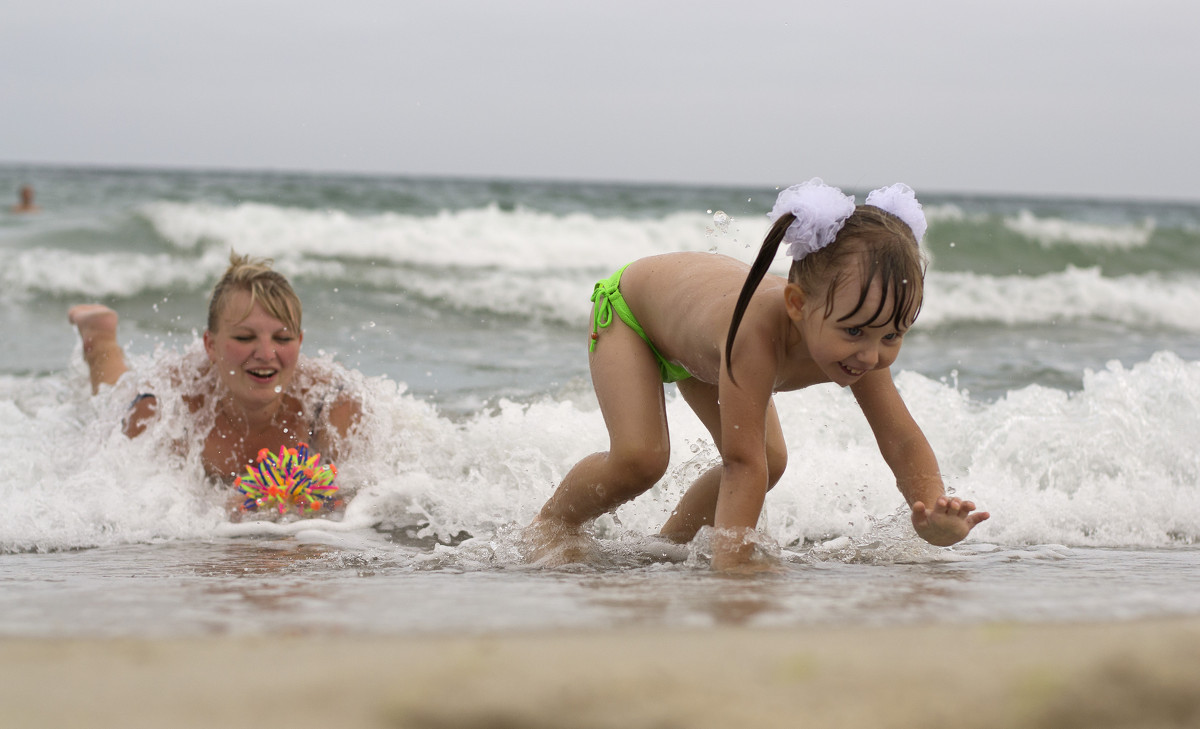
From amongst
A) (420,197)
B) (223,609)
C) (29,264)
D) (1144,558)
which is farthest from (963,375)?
(420,197)

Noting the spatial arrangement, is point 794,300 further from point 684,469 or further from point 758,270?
point 684,469

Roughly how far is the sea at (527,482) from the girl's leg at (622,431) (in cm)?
20

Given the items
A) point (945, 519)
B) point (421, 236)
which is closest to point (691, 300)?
point (945, 519)

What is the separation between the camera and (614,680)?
5.28ft

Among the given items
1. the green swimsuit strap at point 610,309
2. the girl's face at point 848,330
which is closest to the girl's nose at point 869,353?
the girl's face at point 848,330

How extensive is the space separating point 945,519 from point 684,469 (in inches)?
59.1

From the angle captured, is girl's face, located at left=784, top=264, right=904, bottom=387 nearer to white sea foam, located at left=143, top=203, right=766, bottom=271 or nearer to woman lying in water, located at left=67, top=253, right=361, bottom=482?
woman lying in water, located at left=67, top=253, right=361, bottom=482

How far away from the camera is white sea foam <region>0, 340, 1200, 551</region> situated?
159 inches

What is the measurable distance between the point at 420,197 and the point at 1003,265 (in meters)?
9.51

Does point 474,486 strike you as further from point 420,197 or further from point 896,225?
point 420,197

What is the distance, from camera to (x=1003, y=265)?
44.7ft

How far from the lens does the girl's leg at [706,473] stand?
3.35 metres

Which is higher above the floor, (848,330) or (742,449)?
(848,330)

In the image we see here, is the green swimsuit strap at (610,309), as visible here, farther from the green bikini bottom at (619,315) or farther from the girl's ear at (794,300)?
the girl's ear at (794,300)
